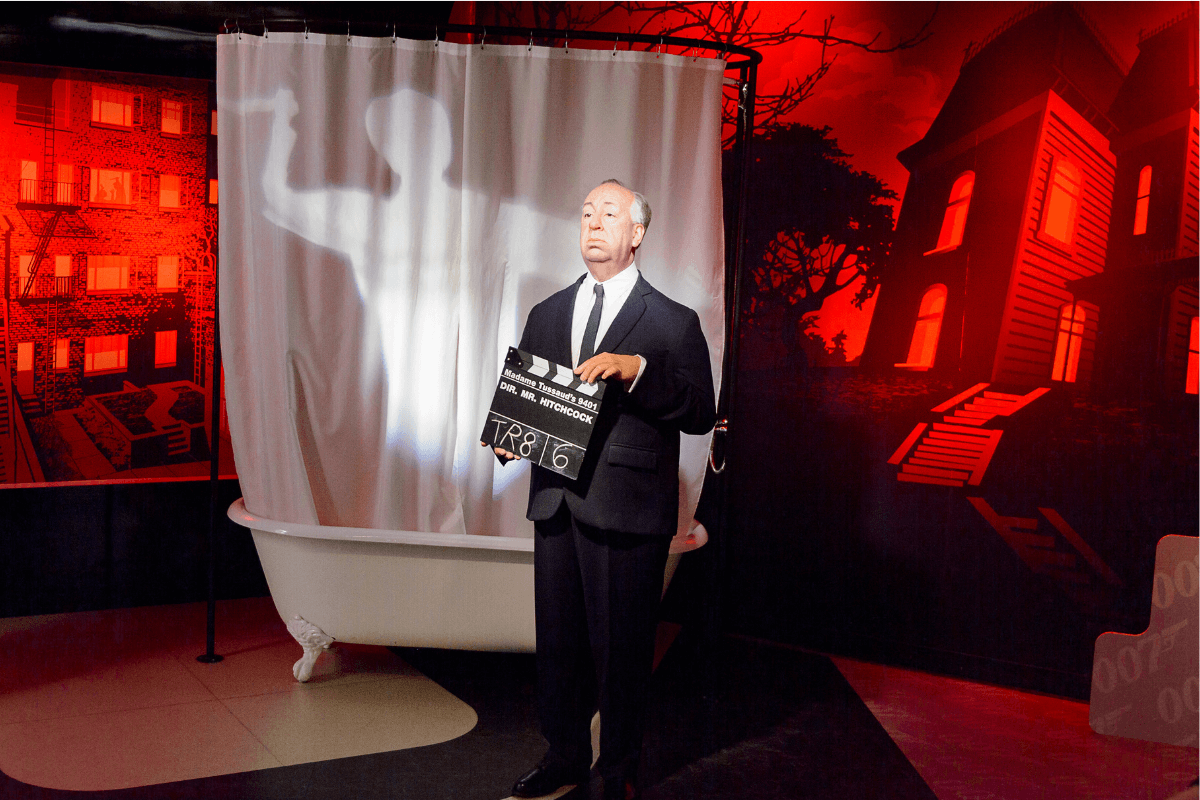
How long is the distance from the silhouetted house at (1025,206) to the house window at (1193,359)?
0.10 m

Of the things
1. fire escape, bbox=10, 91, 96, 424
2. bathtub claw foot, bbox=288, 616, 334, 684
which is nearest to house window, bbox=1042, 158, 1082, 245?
bathtub claw foot, bbox=288, 616, 334, 684

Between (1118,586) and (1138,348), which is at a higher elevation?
(1138,348)

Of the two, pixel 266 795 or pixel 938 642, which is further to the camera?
pixel 938 642

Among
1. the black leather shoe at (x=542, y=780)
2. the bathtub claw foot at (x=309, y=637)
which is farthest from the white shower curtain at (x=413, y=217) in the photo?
the black leather shoe at (x=542, y=780)

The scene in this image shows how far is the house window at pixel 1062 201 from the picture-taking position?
10.4ft

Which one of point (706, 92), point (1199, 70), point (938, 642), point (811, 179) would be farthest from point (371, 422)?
point (1199, 70)

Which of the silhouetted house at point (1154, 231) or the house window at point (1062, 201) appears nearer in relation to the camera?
the silhouetted house at point (1154, 231)

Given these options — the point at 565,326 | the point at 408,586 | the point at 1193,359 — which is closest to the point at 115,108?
the point at 408,586

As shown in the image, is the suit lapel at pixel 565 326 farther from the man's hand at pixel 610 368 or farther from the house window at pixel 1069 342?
the house window at pixel 1069 342

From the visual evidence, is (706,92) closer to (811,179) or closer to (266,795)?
(811,179)

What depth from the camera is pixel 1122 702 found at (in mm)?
2891

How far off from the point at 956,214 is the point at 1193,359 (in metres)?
0.92

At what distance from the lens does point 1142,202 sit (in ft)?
10.1

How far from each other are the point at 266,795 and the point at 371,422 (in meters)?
1.25
